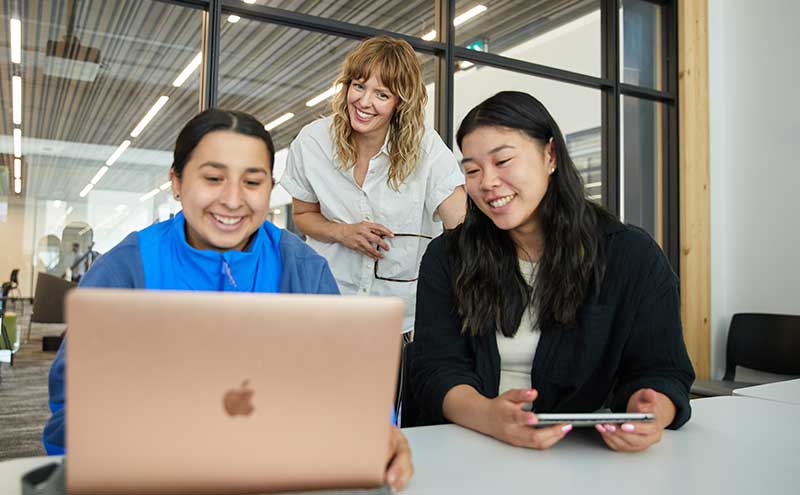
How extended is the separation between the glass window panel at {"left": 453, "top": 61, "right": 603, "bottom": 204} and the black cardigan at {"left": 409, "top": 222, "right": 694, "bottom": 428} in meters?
2.70

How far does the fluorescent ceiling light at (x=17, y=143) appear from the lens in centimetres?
299

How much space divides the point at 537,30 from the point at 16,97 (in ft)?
9.74

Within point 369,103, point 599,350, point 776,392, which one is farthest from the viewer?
point 369,103

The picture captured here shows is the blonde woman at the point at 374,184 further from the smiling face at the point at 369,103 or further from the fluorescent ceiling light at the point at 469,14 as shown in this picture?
the fluorescent ceiling light at the point at 469,14

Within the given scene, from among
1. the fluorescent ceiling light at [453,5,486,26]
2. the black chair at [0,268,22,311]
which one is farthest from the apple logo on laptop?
the fluorescent ceiling light at [453,5,486,26]

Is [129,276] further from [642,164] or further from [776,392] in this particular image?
[642,164]

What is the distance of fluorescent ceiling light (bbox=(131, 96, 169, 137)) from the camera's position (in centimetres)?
319

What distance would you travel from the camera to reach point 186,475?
0.65 m

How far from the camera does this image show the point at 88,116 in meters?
3.11

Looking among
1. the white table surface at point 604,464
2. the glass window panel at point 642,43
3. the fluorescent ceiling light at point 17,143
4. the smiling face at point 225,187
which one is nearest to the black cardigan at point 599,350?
the white table surface at point 604,464

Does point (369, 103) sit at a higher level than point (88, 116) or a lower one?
lower

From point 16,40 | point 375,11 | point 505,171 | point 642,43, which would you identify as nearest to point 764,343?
point 642,43


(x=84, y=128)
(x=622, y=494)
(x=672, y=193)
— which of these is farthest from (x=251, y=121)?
(x=672, y=193)

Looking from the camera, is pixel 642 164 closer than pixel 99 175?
No
